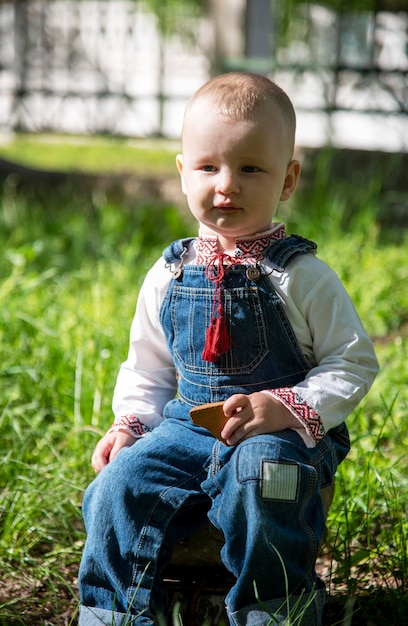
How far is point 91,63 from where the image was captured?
1149 centimetres

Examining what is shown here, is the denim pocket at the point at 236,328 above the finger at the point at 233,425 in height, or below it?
above

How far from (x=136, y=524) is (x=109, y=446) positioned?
276 millimetres

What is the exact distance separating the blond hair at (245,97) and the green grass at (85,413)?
912mm

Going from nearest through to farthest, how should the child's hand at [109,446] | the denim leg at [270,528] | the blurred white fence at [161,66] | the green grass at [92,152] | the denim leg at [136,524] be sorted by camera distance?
the denim leg at [270,528] → the denim leg at [136,524] → the child's hand at [109,446] → the blurred white fence at [161,66] → the green grass at [92,152]

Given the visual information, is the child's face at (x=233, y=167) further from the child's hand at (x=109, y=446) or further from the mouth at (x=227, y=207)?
the child's hand at (x=109, y=446)

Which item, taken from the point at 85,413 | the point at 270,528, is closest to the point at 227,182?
the point at 270,528

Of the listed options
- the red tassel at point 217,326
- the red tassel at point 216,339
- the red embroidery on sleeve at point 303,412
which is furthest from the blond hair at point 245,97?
the red embroidery on sleeve at point 303,412

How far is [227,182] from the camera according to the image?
199 cm

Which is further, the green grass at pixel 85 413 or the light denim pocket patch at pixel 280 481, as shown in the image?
the green grass at pixel 85 413

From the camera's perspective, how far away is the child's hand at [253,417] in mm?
1886

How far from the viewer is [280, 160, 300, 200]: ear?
2129 millimetres

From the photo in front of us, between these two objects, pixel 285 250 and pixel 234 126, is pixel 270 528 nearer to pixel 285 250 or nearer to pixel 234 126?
pixel 285 250

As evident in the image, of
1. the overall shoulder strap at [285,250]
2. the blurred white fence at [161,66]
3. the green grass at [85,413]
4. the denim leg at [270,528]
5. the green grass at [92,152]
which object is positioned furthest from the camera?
the green grass at [92,152]

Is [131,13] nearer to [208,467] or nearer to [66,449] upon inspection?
[66,449]
